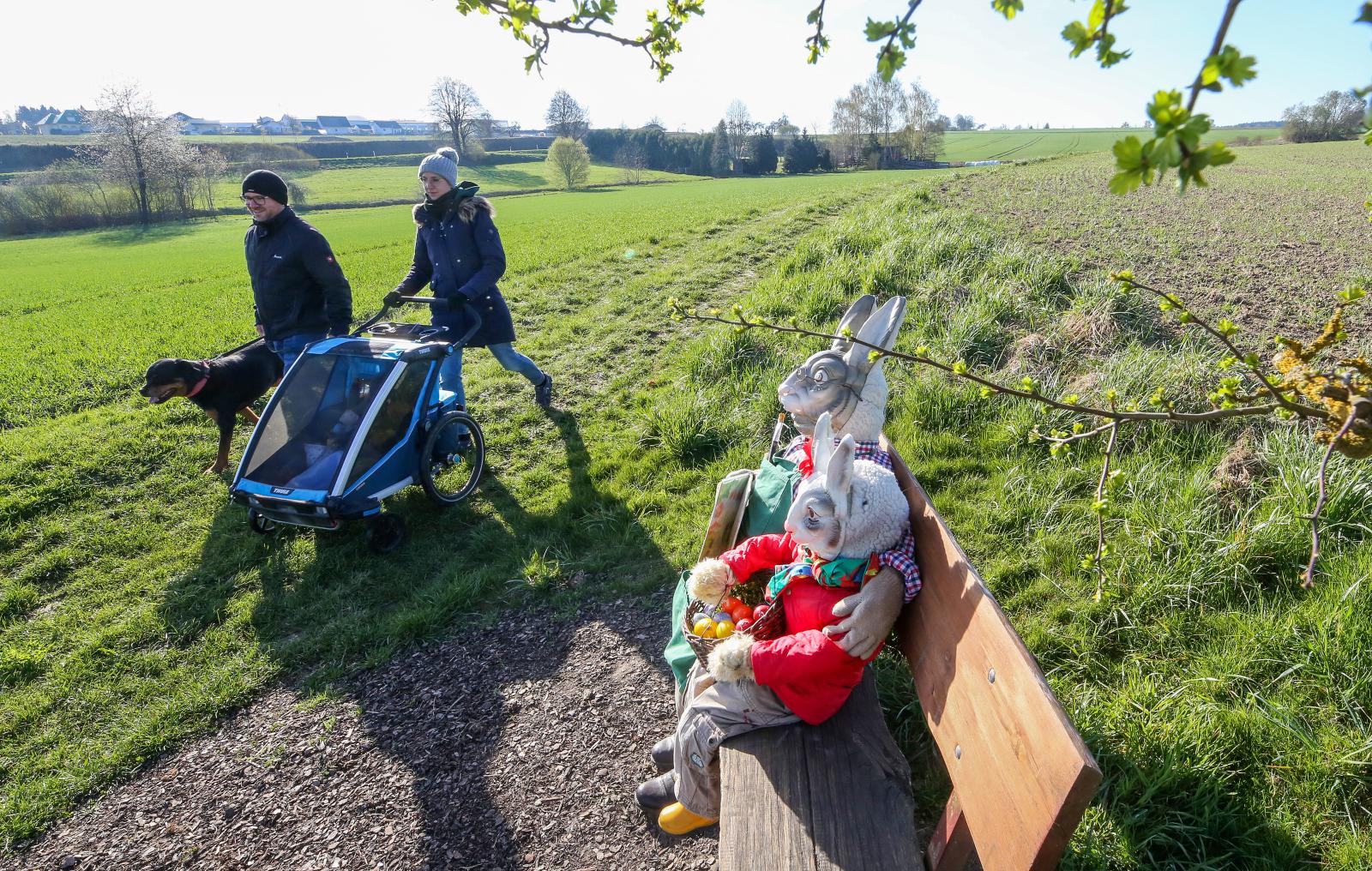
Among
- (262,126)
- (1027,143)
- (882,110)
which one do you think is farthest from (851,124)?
(262,126)

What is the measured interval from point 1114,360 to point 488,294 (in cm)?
509

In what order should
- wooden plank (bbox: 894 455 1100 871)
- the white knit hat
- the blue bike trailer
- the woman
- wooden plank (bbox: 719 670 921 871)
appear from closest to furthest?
wooden plank (bbox: 894 455 1100 871), wooden plank (bbox: 719 670 921 871), the blue bike trailer, the white knit hat, the woman

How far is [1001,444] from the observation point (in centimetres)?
478

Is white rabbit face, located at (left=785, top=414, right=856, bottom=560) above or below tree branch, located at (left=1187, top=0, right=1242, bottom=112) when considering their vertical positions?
below

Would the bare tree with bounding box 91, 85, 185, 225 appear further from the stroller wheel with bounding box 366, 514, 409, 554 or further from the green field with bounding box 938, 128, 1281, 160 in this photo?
the green field with bounding box 938, 128, 1281, 160

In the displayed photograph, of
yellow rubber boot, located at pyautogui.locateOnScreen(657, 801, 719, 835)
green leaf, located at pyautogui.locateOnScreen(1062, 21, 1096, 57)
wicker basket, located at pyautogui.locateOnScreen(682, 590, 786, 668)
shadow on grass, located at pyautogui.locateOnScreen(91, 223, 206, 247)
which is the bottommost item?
yellow rubber boot, located at pyautogui.locateOnScreen(657, 801, 719, 835)

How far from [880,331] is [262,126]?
12760 cm

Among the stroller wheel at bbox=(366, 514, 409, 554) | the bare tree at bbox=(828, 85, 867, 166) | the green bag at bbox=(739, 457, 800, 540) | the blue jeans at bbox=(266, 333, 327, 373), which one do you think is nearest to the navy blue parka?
the blue jeans at bbox=(266, 333, 327, 373)

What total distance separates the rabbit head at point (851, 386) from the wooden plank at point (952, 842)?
1472mm

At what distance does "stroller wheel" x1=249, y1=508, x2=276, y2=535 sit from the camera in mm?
4844

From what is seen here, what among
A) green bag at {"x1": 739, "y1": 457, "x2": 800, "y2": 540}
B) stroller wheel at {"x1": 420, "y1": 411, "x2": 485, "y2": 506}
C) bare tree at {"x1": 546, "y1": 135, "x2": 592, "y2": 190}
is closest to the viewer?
green bag at {"x1": 739, "y1": 457, "x2": 800, "y2": 540}

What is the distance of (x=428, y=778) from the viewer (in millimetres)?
3293

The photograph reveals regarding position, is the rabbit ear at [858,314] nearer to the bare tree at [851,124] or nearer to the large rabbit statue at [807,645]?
the large rabbit statue at [807,645]

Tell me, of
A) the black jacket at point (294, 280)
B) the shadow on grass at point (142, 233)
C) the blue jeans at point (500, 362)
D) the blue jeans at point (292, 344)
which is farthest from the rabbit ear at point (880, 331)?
the shadow on grass at point (142, 233)
